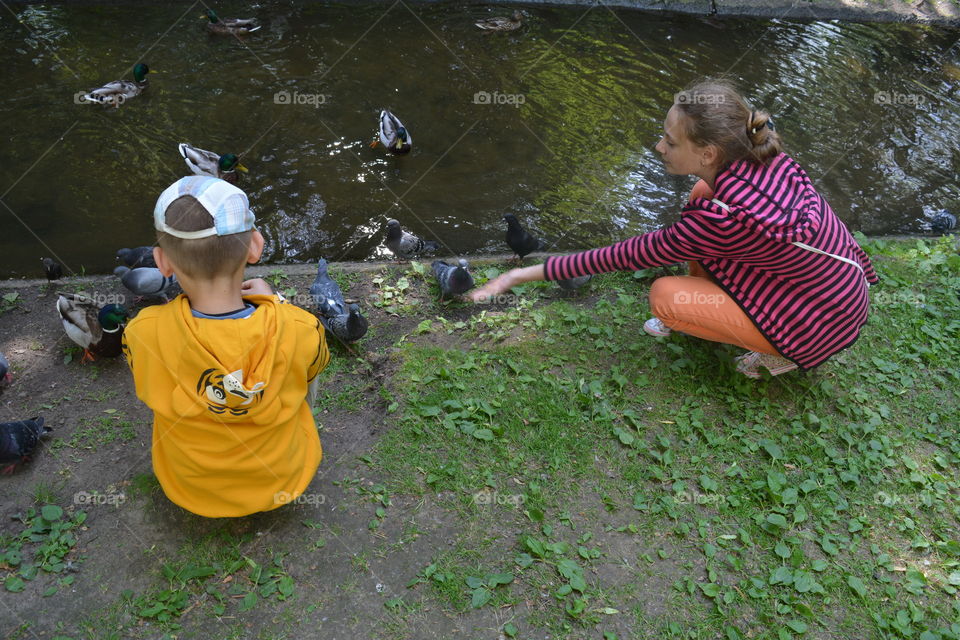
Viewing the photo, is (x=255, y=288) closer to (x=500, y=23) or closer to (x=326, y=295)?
(x=326, y=295)

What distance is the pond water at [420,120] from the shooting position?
5.66 meters

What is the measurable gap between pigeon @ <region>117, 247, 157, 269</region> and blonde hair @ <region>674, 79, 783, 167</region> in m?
3.37

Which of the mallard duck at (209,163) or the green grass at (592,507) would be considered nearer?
the green grass at (592,507)

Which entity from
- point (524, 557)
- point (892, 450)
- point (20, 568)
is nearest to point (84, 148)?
point (20, 568)

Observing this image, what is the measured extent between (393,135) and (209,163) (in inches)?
66.2

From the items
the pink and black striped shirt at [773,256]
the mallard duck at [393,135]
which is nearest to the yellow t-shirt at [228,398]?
the pink and black striped shirt at [773,256]

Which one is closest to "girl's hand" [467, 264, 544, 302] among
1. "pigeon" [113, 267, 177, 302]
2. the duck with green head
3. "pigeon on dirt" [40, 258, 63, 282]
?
"pigeon" [113, 267, 177, 302]

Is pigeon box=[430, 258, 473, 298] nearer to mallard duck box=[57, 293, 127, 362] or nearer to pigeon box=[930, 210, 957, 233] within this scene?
mallard duck box=[57, 293, 127, 362]

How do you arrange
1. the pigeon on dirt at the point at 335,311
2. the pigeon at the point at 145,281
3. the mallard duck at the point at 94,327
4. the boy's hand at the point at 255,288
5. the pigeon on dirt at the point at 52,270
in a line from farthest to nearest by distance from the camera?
1. the pigeon on dirt at the point at 52,270
2. the pigeon at the point at 145,281
3. the pigeon on dirt at the point at 335,311
4. the mallard duck at the point at 94,327
5. the boy's hand at the point at 255,288

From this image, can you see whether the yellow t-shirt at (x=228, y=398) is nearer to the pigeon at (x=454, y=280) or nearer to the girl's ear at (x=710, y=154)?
the pigeon at (x=454, y=280)

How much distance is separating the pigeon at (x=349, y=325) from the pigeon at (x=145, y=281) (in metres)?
1.08

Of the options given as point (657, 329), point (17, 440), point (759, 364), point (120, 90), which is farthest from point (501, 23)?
point (17, 440)

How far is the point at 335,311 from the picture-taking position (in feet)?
12.5

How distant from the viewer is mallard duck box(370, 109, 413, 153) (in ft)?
20.5
